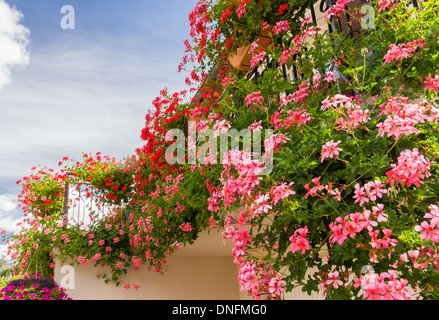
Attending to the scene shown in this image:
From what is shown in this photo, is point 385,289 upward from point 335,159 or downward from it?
downward

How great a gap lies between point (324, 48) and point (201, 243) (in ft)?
13.9

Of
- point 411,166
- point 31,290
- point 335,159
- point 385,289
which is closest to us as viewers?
point 385,289

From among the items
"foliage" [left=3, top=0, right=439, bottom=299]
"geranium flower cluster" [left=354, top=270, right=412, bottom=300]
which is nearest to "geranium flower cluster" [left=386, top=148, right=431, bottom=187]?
"foliage" [left=3, top=0, right=439, bottom=299]

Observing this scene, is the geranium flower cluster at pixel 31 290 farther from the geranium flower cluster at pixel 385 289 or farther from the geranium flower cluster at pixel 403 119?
the geranium flower cluster at pixel 403 119

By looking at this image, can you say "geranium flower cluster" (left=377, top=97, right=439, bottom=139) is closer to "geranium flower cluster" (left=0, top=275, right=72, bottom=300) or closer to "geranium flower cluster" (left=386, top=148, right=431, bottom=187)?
"geranium flower cluster" (left=386, top=148, right=431, bottom=187)

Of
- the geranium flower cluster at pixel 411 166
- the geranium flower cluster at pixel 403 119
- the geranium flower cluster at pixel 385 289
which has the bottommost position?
the geranium flower cluster at pixel 385 289

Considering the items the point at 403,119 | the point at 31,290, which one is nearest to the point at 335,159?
the point at 403,119

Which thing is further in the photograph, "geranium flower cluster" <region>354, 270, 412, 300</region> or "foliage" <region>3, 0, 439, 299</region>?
"foliage" <region>3, 0, 439, 299</region>

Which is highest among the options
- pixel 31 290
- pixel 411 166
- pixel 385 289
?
pixel 411 166

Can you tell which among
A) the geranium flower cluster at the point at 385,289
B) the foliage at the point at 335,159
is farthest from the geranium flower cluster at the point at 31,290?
the geranium flower cluster at the point at 385,289

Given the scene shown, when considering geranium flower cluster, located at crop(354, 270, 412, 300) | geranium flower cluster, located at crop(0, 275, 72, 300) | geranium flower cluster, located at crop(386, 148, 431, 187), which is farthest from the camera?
geranium flower cluster, located at crop(0, 275, 72, 300)

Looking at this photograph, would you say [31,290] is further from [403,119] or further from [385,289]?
[403,119]

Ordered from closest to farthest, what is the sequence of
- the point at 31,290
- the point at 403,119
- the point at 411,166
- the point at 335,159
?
the point at 411,166
the point at 403,119
the point at 335,159
the point at 31,290
